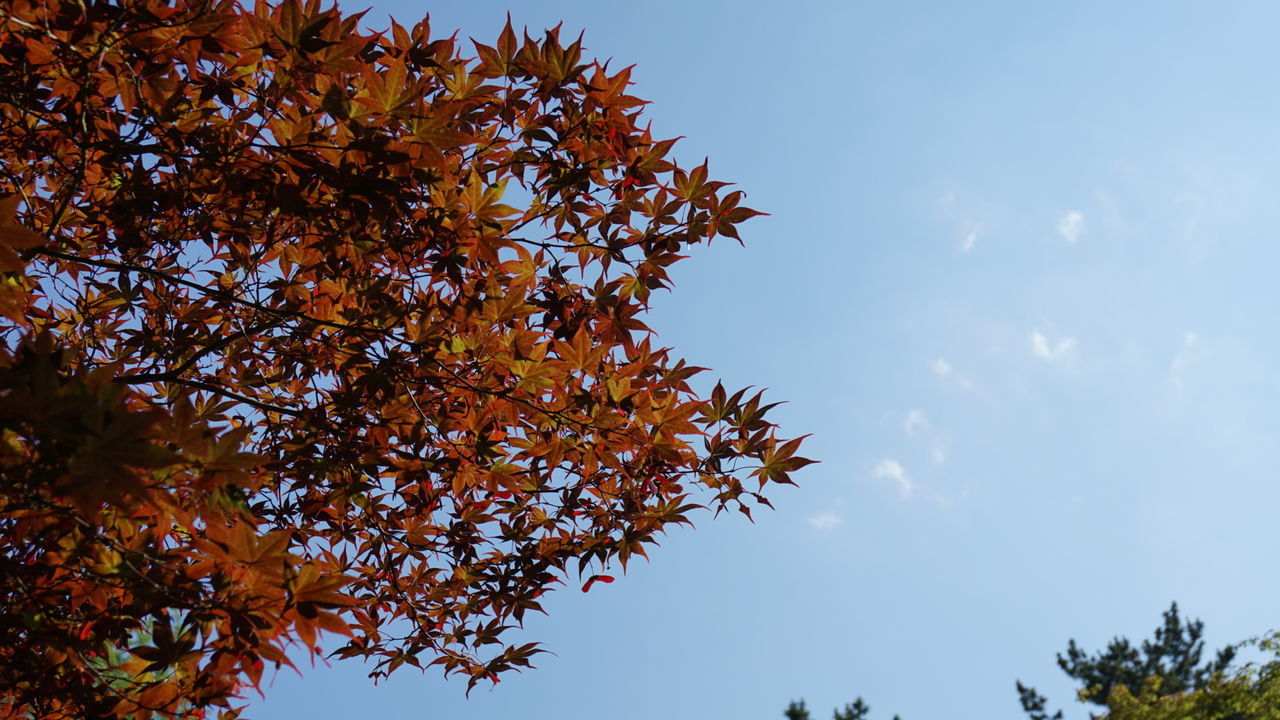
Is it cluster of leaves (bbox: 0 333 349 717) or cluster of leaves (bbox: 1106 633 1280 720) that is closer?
cluster of leaves (bbox: 0 333 349 717)

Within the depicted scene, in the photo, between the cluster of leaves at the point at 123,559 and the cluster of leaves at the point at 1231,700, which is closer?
the cluster of leaves at the point at 123,559

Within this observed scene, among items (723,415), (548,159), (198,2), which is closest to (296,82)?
(198,2)

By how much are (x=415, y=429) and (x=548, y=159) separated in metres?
1.18

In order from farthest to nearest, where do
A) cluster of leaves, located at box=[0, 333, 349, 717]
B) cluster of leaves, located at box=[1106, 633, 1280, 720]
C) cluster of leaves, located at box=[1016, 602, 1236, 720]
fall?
cluster of leaves, located at box=[1016, 602, 1236, 720], cluster of leaves, located at box=[1106, 633, 1280, 720], cluster of leaves, located at box=[0, 333, 349, 717]

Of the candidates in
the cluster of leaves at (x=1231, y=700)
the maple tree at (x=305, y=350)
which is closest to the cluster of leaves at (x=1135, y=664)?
the cluster of leaves at (x=1231, y=700)

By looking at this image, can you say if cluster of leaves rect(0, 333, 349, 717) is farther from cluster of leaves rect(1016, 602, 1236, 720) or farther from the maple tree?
cluster of leaves rect(1016, 602, 1236, 720)

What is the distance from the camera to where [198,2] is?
2.28m

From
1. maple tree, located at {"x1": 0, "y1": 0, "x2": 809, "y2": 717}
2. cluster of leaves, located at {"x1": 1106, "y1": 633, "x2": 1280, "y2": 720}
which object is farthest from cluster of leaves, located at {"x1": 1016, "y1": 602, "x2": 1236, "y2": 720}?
maple tree, located at {"x1": 0, "y1": 0, "x2": 809, "y2": 717}

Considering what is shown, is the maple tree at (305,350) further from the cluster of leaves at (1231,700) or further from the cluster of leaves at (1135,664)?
the cluster of leaves at (1135,664)

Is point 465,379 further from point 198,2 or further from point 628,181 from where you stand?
point 198,2

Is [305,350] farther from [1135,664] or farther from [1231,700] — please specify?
[1135,664]

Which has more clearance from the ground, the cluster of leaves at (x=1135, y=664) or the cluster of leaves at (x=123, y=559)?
the cluster of leaves at (x=1135, y=664)

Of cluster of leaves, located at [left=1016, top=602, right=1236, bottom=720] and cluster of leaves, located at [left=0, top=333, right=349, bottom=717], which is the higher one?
cluster of leaves, located at [left=1016, top=602, right=1236, bottom=720]

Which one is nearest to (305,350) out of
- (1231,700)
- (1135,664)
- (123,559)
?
(123,559)
